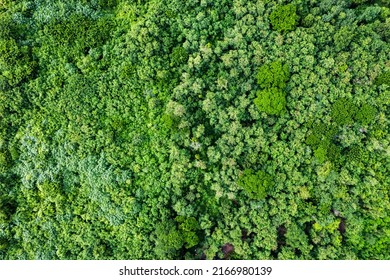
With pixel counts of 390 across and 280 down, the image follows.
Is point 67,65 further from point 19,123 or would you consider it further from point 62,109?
point 19,123

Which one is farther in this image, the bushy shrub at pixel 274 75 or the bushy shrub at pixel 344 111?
the bushy shrub at pixel 274 75

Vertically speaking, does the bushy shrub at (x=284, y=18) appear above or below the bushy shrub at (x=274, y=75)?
above

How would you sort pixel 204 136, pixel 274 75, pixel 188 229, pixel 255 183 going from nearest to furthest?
pixel 255 183, pixel 188 229, pixel 274 75, pixel 204 136

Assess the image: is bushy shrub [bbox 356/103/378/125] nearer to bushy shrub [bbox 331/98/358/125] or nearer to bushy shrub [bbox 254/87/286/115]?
bushy shrub [bbox 331/98/358/125]

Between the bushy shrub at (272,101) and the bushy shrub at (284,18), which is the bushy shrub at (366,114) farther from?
the bushy shrub at (284,18)

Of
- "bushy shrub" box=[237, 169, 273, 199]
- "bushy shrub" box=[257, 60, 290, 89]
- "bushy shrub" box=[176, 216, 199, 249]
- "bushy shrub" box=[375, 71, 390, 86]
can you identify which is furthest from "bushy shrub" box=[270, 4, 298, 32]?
"bushy shrub" box=[176, 216, 199, 249]

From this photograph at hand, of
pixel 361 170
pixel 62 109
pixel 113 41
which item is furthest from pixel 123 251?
pixel 361 170

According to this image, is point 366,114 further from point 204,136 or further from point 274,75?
point 204,136

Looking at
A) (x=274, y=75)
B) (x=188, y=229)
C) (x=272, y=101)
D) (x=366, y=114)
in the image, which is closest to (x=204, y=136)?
(x=272, y=101)

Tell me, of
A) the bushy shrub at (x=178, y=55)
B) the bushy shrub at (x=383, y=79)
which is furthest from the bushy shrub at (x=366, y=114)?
the bushy shrub at (x=178, y=55)
